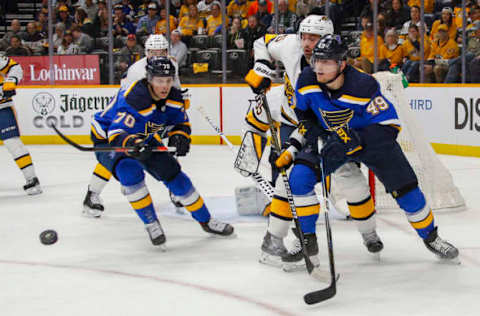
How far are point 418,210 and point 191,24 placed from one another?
20.0 feet

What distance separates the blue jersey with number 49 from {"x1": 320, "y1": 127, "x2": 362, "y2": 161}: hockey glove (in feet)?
0.36

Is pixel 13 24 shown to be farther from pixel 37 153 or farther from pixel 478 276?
pixel 478 276

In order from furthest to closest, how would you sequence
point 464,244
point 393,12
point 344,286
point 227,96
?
point 227,96
point 393,12
point 464,244
point 344,286

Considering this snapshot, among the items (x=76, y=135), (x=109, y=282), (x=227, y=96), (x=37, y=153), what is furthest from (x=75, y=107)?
(x=109, y=282)

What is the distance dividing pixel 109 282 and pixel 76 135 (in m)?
6.04

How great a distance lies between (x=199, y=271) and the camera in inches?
129

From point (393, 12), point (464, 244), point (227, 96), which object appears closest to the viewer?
point (464, 244)

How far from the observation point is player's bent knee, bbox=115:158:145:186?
3697 millimetres

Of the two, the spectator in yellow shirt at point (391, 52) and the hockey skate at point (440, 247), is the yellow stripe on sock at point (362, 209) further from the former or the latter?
the spectator in yellow shirt at point (391, 52)

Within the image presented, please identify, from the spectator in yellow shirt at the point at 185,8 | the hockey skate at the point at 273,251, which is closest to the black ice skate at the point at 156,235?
the hockey skate at the point at 273,251

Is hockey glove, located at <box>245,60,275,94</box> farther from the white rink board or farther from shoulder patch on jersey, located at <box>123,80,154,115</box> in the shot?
the white rink board

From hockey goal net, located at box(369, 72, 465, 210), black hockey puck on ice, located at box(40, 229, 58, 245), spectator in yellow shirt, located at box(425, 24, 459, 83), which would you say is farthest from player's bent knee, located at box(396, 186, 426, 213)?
spectator in yellow shirt, located at box(425, 24, 459, 83)

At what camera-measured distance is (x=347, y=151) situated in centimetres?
303

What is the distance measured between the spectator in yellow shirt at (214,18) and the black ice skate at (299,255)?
5695 mm
